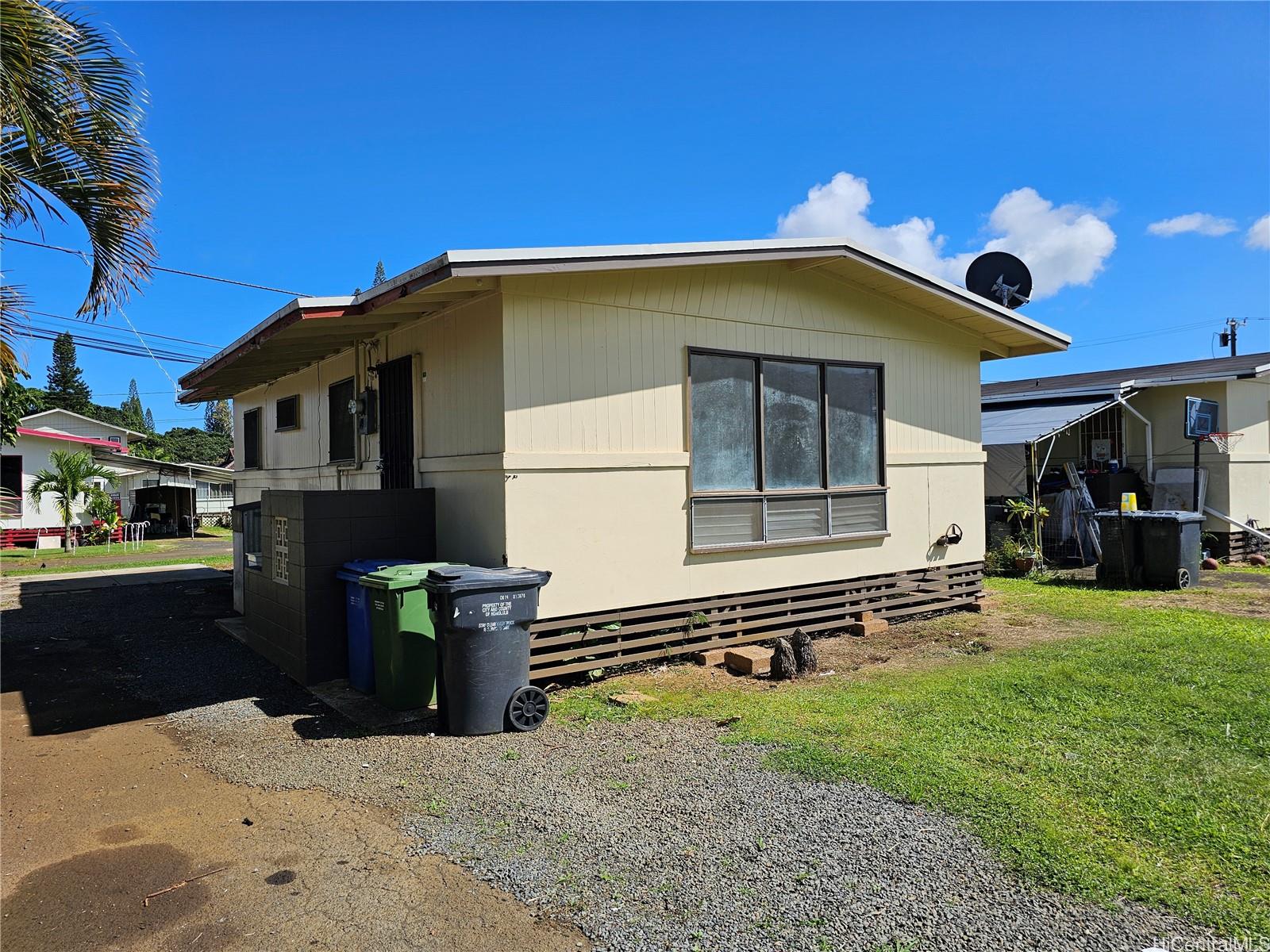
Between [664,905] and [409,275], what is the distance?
4828 millimetres

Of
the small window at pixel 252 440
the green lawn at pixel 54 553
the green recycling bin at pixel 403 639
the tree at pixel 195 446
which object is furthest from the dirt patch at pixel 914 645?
the tree at pixel 195 446

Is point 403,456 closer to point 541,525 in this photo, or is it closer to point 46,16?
point 541,525

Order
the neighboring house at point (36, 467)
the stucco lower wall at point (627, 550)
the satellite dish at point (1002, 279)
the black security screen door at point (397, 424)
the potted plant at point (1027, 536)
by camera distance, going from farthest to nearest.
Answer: the neighboring house at point (36, 467)
the potted plant at point (1027, 536)
the satellite dish at point (1002, 279)
the black security screen door at point (397, 424)
the stucco lower wall at point (627, 550)

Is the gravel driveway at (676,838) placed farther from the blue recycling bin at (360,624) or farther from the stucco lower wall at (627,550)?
the stucco lower wall at (627,550)

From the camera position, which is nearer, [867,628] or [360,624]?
[360,624]

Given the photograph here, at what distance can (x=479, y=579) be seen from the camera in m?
5.47

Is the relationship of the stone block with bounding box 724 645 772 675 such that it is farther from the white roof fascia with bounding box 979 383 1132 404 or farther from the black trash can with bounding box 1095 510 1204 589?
the white roof fascia with bounding box 979 383 1132 404

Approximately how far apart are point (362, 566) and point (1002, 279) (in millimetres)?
9176

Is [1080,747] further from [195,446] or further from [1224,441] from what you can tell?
[195,446]

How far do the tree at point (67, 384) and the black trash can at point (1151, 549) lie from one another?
63.8 m

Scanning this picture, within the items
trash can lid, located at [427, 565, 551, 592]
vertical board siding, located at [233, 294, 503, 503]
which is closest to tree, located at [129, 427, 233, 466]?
vertical board siding, located at [233, 294, 503, 503]

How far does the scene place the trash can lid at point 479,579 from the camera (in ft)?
17.7

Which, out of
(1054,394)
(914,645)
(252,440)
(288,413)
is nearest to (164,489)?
(252,440)

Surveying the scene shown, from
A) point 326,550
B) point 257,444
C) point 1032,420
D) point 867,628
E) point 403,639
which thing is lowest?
point 867,628
